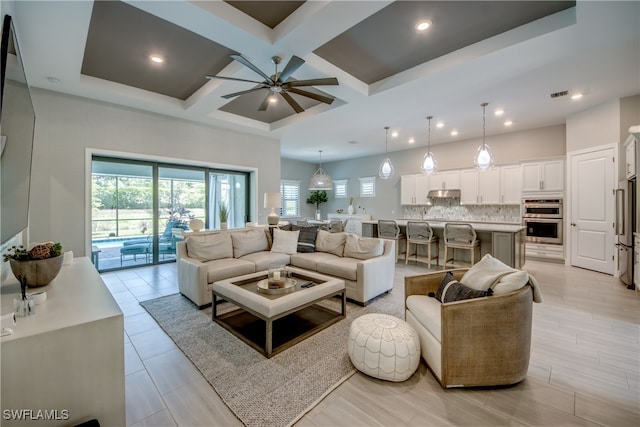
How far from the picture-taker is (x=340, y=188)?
10.2 meters

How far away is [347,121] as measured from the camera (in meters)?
5.49

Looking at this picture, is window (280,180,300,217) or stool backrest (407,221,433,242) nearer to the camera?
stool backrest (407,221,433,242)

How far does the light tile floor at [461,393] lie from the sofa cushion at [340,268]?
1.51m

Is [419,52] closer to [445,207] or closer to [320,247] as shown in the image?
[320,247]

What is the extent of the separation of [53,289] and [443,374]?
107 inches

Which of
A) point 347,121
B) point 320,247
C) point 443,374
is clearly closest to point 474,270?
point 443,374

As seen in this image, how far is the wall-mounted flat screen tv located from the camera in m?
1.37

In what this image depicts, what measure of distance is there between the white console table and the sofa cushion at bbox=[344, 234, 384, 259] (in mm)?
2976

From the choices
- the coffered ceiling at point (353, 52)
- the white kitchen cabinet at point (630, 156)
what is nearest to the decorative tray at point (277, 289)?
the coffered ceiling at point (353, 52)

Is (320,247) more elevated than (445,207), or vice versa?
(445,207)

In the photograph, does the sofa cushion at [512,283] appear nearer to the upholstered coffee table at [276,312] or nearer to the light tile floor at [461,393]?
the light tile floor at [461,393]

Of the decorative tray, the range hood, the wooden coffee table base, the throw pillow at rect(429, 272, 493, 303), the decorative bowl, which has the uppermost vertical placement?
the range hood

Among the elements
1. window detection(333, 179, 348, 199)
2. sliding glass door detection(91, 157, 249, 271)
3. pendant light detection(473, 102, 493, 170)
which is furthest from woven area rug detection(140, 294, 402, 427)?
window detection(333, 179, 348, 199)

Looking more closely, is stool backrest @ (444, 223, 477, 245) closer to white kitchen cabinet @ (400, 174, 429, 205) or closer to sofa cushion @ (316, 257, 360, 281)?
sofa cushion @ (316, 257, 360, 281)
